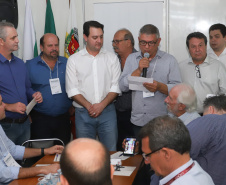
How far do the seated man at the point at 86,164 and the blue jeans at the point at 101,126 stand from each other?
2790 mm

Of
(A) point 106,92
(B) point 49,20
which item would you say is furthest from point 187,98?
(B) point 49,20

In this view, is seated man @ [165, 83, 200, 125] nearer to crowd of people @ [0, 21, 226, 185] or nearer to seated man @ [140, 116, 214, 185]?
crowd of people @ [0, 21, 226, 185]

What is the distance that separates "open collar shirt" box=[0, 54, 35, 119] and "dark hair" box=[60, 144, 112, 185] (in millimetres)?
2890

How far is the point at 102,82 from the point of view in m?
4.27

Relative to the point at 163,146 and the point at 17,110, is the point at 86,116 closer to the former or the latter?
the point at 17,110

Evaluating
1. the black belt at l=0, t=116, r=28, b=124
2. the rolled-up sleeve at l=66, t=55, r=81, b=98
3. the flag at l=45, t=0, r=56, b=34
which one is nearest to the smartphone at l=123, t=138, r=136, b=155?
the rolled-up sleeve at l=66, t=55, r=81, b=98

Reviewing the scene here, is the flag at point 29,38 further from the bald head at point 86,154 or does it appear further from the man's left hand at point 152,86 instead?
the bald head at point 86,154

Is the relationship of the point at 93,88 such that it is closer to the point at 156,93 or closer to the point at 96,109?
the point at 96,109

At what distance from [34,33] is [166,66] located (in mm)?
2370

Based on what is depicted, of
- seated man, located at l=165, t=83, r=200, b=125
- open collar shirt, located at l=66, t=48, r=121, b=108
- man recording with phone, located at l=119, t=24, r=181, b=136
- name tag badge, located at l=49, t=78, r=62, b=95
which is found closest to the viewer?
seated man, located at l=165, t=83, r=200, b=125

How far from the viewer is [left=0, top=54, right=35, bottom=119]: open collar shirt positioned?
407 cm

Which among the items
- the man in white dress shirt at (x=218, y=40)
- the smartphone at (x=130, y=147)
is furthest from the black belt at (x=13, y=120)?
the man in white dress shirt at (x=218, y=40)

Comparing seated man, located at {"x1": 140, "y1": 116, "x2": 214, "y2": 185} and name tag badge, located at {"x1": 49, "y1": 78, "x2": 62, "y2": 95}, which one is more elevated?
name tag badge, located at {"x1": 49, "y1": 78, "x2": 62, "y2": 95}

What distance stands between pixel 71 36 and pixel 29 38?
0.71 m
